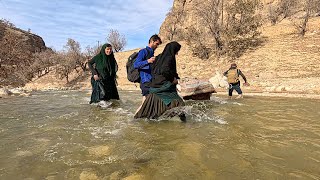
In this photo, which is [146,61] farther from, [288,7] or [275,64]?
[288,7]

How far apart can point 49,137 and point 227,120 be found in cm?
399

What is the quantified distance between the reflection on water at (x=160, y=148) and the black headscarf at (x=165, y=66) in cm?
81

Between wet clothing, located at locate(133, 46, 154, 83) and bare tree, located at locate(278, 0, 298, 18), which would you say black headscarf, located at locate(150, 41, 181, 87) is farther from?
bare tree, located at locate(278, 0, 298, 18)

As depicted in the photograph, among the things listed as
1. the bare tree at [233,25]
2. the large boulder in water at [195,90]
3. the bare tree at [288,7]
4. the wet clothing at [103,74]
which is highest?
the bare tree at [288,7]

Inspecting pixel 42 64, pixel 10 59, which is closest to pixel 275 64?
pixel 10 59

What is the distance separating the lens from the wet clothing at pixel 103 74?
9.63m

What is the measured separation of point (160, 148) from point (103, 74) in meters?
5.77

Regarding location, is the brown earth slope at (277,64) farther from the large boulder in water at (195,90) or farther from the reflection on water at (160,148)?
the reflection on water at (160,148)

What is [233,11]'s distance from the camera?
2900cm

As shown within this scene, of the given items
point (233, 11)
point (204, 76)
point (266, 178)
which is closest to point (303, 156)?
point (266, 178)

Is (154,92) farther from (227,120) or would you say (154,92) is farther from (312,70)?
(312,70)

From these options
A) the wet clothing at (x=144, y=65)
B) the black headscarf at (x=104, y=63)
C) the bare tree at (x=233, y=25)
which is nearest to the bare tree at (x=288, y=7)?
the bare tree at (x=233, y=25)

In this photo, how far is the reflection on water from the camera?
3496mm

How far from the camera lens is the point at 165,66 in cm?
650
